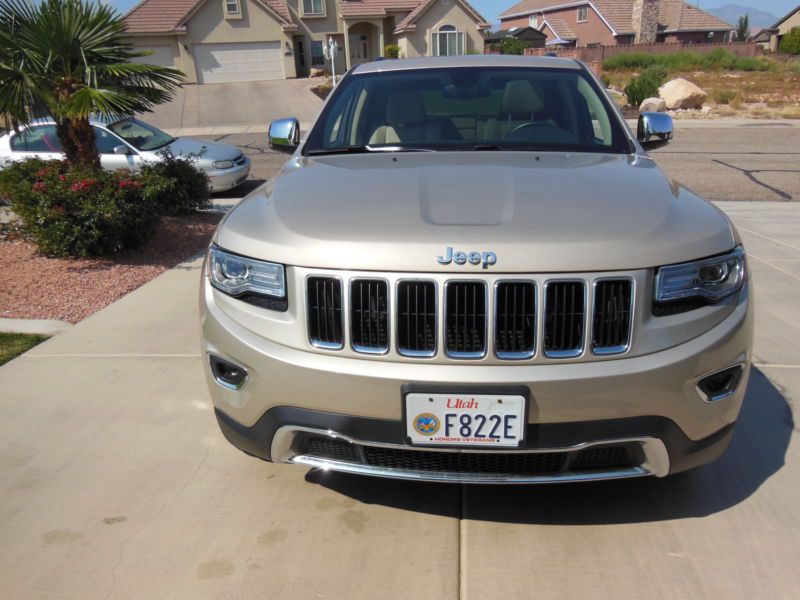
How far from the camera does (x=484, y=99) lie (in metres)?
4.00

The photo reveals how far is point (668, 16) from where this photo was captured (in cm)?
7138

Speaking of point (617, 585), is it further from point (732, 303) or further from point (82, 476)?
point (82, 476)

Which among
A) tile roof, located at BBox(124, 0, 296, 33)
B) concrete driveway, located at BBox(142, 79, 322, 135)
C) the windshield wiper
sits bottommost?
concrete driveway, located at BBox(142, 79, 322, 135)

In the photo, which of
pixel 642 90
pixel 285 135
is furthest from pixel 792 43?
pixel 285 135

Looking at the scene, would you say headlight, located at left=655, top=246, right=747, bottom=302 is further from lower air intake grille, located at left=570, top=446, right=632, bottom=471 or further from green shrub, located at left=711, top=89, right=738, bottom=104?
green shrub, located at left=711, top=89, right=738, bottom=104

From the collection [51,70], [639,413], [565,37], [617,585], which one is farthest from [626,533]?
[565,37]

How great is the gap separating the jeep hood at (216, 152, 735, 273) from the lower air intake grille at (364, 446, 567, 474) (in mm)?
662

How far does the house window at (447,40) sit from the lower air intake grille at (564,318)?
43907mm

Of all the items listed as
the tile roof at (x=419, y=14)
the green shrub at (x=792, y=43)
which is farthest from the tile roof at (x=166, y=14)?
the green shrub at (x=792, y=43)

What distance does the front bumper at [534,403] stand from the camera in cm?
225

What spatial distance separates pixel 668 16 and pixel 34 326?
258 feet

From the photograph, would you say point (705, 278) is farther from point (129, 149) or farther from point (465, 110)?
point (129, 149)

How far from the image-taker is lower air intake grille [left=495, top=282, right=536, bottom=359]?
2.26 meters

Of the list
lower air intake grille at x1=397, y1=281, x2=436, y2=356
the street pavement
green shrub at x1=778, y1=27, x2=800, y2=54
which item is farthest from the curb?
green shrub at x1=778, y1=27, x2=800, y2=54
